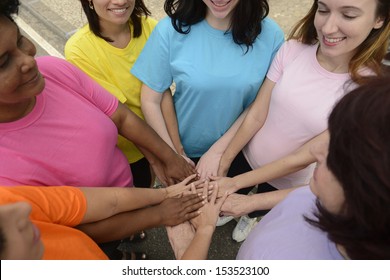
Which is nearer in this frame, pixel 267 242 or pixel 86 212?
pixel 267 242

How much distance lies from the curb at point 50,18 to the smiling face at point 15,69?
3351 mm

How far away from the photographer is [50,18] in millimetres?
4867

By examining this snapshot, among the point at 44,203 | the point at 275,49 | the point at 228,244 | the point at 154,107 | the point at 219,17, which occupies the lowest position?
the point at 228,244

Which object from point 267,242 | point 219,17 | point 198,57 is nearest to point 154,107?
point 198,57

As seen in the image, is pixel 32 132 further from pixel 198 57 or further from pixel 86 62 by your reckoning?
pixel 198 57

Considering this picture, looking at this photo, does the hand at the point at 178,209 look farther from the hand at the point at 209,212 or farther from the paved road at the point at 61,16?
the paved road at the point at 61,16

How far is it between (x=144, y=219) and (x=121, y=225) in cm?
14

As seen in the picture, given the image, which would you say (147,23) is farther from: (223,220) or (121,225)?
(223,220)

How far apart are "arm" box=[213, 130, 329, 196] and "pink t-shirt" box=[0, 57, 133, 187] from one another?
686 millimetres

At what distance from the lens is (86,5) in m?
2.11

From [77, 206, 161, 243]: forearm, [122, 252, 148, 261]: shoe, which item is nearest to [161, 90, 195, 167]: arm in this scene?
[77, 206, 161, 243]: forearm

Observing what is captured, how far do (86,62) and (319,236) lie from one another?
59.4 inches

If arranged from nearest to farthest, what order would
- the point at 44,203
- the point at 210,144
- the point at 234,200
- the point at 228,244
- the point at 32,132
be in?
1. the point at 44,203
2. the point at 32,132
3. the point at 234,200
4. the point at 210,144
5. the point at 228,244

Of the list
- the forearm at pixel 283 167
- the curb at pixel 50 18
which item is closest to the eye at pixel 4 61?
the forearm at pixel 283 167
